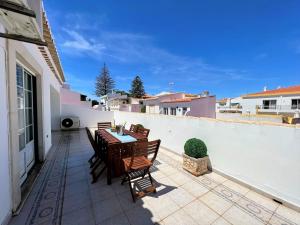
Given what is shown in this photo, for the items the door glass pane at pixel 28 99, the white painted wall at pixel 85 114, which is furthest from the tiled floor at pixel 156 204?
the white painted wall at pixel 85 114

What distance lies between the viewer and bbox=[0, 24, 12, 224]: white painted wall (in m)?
1.74

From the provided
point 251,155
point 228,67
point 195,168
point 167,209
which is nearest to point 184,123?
point 195,168

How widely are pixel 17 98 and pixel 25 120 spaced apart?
825 mm

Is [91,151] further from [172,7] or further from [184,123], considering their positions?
[172,7]

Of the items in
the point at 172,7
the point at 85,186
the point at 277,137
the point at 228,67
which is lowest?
the point at 85,186

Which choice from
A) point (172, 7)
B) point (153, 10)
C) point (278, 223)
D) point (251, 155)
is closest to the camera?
point (278, 223)

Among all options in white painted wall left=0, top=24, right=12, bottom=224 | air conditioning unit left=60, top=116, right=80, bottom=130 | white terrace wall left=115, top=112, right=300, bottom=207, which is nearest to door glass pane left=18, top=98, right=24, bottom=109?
white painted wall left=0, top=24, right=12, bottom=224

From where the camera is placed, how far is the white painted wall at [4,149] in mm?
1740

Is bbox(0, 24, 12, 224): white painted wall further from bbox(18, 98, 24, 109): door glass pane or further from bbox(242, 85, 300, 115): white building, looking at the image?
bbox(242, 85, 300, 115): white building

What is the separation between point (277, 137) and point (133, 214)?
2.68 meters

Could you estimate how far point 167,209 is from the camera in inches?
84.3

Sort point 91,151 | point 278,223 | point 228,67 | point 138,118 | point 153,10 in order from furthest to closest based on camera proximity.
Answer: point 228,67
point 138,118
point 153,10
point 91,151
point 278,223

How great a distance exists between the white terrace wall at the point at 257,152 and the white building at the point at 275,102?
2109 centimetres

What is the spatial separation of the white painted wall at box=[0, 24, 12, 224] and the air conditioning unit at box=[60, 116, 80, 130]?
8.12 metres
